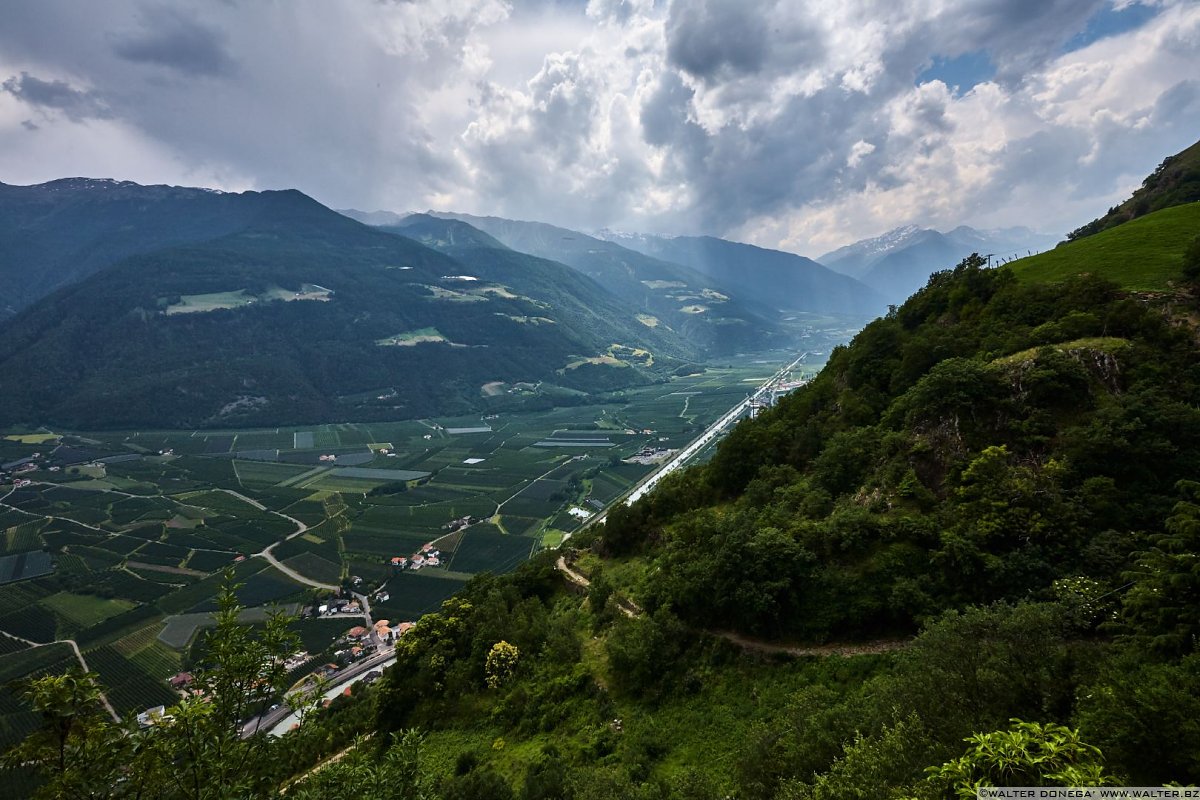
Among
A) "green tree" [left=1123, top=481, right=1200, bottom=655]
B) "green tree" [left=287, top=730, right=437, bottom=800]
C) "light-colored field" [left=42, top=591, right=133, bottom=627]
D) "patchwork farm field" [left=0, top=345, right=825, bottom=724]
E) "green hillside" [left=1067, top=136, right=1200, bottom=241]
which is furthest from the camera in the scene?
"light-colored field" [left=42, top=591, right=133, bottom=627]

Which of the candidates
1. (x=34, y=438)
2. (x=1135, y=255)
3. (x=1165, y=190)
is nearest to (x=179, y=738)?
(x=1135, y=255)

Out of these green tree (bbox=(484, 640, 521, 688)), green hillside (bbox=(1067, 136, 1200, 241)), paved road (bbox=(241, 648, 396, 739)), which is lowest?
paved road (bbox=(241, 648, 396, 739))

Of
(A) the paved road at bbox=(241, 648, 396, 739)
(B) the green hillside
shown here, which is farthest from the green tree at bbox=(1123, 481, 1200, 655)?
(A) the paved road at bbox=(241, 648, 396, 739)

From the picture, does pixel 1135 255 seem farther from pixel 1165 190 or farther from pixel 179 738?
pixel 179 738

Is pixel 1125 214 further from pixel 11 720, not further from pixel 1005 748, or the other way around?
pixel 11 720

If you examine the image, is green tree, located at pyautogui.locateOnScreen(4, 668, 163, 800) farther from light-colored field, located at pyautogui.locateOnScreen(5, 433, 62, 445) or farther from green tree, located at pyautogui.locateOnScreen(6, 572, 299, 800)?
light-colored field, located at pyautogui.locateOnScreen(5, 433, 62, 445)

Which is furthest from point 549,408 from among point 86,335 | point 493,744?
point 86,335
